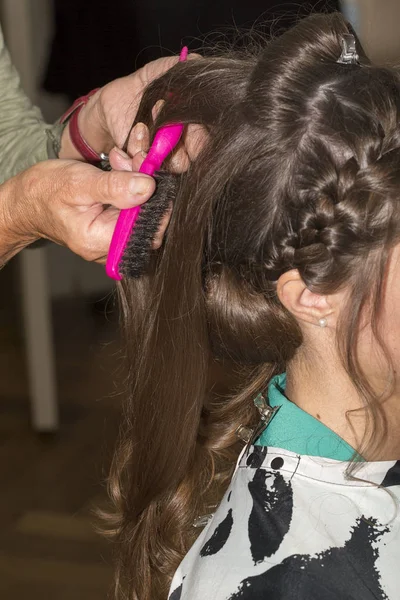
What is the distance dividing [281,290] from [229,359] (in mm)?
187

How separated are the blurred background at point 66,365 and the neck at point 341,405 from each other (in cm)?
95

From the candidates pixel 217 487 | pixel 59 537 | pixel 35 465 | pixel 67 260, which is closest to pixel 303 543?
pixel 217 487

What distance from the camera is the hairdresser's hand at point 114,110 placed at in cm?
118

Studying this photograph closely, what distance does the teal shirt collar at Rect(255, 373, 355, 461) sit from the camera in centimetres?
104

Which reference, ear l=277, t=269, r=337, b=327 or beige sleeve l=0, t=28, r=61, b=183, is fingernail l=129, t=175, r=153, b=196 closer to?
ear l=277, t=269, r=337, b=327

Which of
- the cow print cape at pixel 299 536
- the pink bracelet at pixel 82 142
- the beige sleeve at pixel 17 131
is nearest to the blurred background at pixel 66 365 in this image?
the beige sleeve at pixel 17 131

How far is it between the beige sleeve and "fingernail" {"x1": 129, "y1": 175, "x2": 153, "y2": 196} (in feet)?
1.65

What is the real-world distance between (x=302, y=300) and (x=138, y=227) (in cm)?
22

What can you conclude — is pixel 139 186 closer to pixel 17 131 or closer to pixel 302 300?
pixel 302 300

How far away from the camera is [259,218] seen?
976mm

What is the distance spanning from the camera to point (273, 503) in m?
1.01

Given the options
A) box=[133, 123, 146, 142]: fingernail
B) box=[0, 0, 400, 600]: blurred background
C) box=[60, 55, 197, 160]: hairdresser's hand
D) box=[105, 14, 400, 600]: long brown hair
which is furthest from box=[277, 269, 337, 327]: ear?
box=[0, 0, 400, 600]: blurred background

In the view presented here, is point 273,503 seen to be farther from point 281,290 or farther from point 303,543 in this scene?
point 281,290

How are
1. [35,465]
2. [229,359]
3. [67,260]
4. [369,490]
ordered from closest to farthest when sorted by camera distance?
[369,490] → [229,359] → [35,465] → [67,260]
